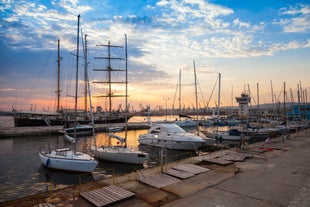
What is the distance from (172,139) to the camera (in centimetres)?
2698

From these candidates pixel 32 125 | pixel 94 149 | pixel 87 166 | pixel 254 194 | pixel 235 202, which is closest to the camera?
pixel 235 202

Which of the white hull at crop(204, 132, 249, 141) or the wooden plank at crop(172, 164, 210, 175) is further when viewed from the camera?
the white hull at crop(204, 132, 249, 141)

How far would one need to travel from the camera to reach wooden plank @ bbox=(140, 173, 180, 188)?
34.9ft

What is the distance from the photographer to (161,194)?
374 inches

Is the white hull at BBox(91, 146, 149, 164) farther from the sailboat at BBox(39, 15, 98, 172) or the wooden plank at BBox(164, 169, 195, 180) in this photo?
the wooden plank at BBox(164, 169, 195, 180)

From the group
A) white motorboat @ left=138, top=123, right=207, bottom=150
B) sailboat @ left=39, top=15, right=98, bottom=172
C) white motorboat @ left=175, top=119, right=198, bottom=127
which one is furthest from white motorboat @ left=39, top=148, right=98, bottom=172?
white motorboat @ left=175, top=119, right=198, bottom=127

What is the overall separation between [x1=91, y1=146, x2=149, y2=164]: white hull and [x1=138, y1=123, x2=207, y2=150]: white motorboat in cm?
613

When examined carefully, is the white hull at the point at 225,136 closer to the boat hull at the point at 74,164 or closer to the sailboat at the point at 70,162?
the sailboat at the point at 70,162

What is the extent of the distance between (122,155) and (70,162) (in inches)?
179

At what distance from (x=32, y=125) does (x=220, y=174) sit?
183 feet

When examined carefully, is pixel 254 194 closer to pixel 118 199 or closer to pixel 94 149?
pixel 118 199


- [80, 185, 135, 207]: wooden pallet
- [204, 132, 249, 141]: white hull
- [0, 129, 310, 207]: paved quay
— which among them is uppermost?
[80, 185, 135, 207]: wooden pallet

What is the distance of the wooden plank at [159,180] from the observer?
34.9 feet

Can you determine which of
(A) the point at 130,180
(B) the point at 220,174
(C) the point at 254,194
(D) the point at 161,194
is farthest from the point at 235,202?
(A) the point at 130,180
